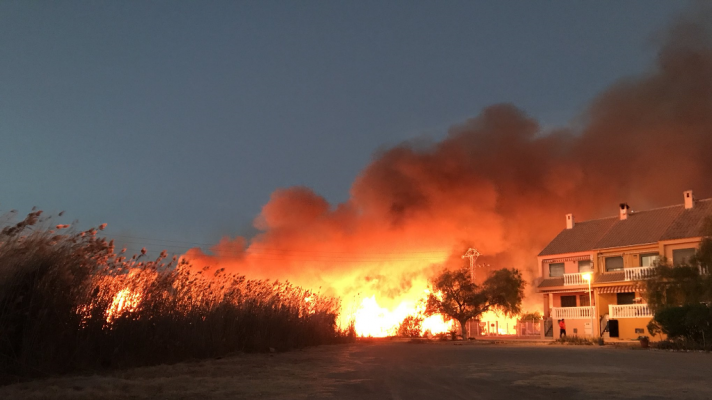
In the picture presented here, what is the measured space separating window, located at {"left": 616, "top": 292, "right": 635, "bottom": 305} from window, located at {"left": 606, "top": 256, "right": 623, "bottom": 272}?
1.99m

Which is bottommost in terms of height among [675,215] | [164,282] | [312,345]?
[312,345]

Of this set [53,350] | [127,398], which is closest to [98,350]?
[53,350]

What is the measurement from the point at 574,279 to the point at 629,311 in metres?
5.50

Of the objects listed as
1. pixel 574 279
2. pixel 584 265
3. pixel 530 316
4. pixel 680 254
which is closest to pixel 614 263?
pixel 584 265

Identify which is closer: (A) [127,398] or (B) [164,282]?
(A) [127,398]

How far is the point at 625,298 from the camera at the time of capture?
137 feet

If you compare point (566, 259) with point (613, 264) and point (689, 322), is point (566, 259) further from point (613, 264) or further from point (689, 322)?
point (689, 322)

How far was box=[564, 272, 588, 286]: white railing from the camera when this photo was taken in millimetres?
43344

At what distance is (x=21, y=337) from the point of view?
9906 millimetres

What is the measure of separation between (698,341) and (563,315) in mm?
17661

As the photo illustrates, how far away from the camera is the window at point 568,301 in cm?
4481

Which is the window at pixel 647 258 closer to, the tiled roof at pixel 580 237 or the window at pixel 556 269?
the tiled roof at pixel 580 237

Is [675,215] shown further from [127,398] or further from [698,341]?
[127,398]

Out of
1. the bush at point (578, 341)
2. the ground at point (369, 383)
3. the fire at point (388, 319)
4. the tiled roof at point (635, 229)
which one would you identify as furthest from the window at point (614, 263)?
the ground at point (369, 383)
